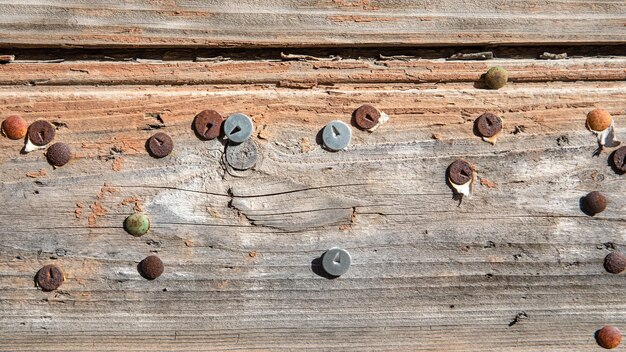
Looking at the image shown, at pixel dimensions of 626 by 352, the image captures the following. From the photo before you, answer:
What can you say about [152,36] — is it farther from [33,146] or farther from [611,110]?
[611,110]

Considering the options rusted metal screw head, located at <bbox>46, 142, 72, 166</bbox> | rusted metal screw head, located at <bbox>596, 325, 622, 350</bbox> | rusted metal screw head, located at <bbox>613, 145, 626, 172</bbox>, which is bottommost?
rusted metal screw head, located at <bbox>596, 325, 622, 350</bbox>

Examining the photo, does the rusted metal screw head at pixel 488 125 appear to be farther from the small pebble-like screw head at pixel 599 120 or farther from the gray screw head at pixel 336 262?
the gray screw head at pixel 336 262

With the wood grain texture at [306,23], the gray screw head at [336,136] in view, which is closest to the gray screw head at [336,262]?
the gray screw head at [336,136]

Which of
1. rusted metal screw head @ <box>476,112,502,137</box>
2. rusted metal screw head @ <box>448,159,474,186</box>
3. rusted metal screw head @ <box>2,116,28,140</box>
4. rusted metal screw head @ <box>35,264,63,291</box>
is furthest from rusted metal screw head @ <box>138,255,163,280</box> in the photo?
rusted metal screw head @ <box>476,112,502,137</box>

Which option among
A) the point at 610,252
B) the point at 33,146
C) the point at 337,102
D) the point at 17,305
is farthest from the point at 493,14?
the point at 17,305

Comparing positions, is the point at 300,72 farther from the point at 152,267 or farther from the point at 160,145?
the point at 152,267

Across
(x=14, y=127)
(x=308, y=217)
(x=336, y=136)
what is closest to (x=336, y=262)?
(x=308, y=217)

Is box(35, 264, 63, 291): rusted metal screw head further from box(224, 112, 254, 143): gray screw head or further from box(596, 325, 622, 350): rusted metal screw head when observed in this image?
box(596, 325, 622, 350): rusted metal screw head
